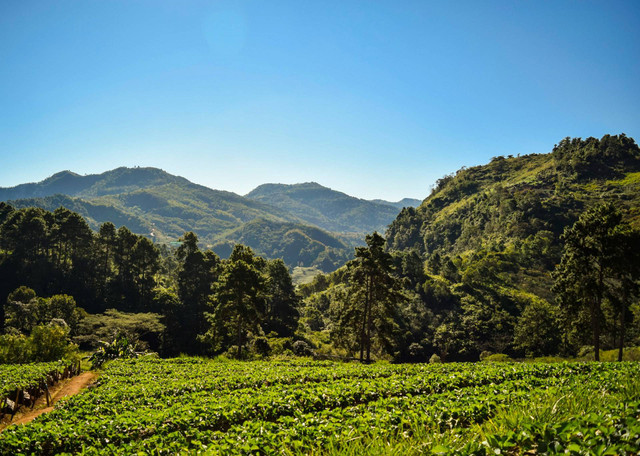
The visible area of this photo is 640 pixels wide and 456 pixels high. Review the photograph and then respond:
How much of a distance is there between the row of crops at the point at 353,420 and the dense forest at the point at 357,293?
2210cm

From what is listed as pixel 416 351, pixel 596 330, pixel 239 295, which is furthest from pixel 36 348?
pixel 416 351

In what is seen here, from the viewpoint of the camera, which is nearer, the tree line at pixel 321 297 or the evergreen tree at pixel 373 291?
the tree line at pixel 321 297

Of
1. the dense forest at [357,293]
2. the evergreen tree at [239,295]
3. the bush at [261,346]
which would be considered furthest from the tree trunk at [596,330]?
the bush at [261,346]

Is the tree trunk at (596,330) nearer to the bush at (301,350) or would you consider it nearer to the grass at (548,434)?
the grass at (548,434)

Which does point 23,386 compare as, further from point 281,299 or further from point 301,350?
point 281,299

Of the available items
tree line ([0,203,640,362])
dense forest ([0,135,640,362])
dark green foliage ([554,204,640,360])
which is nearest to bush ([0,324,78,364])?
dense forest ([0,135,640,362])

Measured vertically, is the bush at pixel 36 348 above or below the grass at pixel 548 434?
below

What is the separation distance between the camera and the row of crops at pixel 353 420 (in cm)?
445

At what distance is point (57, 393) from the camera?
2311cm

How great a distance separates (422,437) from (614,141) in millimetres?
202927

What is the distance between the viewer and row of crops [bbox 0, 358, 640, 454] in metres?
4.45

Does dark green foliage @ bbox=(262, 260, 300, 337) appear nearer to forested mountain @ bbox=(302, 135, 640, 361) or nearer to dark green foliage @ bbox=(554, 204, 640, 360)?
forested mountain @ bbox=(302, 135, 640, 361)

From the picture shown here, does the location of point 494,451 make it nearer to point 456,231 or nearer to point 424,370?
point 424,370

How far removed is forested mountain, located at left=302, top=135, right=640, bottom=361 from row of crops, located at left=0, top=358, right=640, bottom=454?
66.2ft
